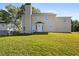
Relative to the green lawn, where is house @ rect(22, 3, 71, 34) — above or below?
above

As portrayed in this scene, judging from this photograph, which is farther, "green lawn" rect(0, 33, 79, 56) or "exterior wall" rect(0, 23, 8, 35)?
"exterior wall" rect(0, 23, 8, 35)

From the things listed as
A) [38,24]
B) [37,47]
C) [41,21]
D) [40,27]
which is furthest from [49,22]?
[37,47]

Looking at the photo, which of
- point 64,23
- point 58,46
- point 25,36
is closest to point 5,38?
point 25,36

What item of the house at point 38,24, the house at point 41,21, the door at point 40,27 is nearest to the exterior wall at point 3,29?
the house at point 38,24

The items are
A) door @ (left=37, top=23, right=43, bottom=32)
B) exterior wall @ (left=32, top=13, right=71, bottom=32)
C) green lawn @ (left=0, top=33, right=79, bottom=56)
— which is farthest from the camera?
door @ (left=37, top=23, right=43, bottom=32)

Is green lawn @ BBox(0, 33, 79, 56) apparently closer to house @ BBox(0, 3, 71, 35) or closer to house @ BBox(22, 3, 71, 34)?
house @ BBox(0, 3, 71, 35)

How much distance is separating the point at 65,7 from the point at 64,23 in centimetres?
201

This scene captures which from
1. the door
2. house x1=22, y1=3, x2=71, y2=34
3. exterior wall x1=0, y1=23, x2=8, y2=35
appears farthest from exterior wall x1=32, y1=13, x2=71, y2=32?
exterior wall x1=0, y1=23, x2=8, y2=35

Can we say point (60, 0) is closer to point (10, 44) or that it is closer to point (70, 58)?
point (70, 58)

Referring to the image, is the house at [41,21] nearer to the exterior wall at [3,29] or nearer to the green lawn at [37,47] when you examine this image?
the exterior wall at [3,29]

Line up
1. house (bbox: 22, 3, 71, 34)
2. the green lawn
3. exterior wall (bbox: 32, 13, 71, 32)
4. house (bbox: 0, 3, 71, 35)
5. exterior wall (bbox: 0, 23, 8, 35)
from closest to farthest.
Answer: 1. the green lawn
2. exterior wall (bbox: 0, 23, 8, 35)
3. house (bbox: 0, 3, 71, 35)
4. exterior wall (bbox: 32, 13, 71, 32)
5. house (bbox: 22, 3, 71, 34)

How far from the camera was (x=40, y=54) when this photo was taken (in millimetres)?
4473

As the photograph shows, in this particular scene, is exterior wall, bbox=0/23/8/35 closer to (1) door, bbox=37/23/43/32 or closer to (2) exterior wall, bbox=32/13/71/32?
(2) exterior wall, bbox=32/13/71/32

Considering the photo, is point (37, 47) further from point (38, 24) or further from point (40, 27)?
point (38, 24)
